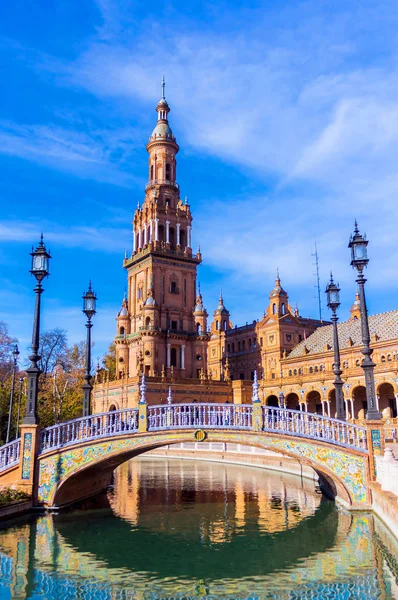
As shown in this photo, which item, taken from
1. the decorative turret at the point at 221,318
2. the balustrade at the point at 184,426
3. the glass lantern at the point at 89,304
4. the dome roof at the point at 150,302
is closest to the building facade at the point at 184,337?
the dome roof at the point at 150,302

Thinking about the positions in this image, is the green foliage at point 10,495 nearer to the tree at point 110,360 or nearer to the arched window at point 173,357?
the arched window at point 173,357

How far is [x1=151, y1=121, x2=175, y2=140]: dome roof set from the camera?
221ft

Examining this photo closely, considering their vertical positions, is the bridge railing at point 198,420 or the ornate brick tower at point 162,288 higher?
the ornate brick tower at point 162,288

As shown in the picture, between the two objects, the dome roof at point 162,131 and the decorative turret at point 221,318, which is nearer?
the dome roof at point 162,131

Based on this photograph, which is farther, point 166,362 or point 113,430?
point 166,362

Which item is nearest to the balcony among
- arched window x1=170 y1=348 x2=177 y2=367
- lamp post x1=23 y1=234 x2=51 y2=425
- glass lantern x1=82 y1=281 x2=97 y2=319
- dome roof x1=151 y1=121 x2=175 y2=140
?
dome roof x1=151 y1=121 x2=175 y2=140

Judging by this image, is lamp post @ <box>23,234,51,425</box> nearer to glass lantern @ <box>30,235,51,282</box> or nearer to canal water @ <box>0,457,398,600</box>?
glass lantern @ <box>30,235,51,282</box>

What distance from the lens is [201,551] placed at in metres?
13.8

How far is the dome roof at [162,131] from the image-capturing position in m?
67.4

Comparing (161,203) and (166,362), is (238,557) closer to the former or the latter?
(166,362)

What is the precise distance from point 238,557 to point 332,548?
258cm

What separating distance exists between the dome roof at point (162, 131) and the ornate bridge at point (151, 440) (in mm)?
54199

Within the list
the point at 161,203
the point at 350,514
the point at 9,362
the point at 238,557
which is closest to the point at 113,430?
the point at 238,557

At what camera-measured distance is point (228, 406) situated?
1870 centimetres
